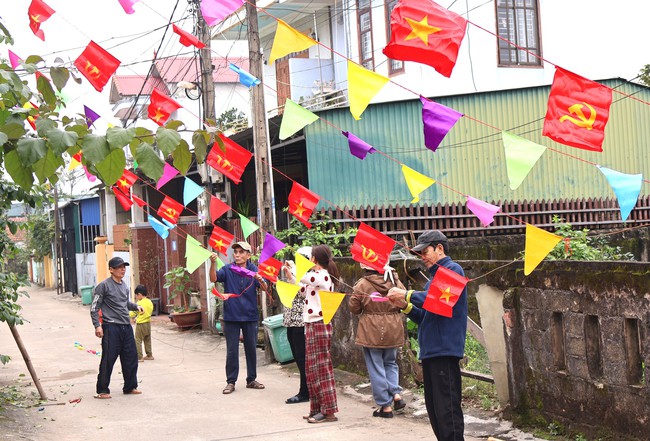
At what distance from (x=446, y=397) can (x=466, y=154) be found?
9424 mm

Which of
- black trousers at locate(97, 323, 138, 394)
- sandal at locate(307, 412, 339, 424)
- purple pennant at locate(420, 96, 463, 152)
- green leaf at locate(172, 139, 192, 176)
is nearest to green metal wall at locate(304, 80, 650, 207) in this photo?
black trousers at locate(97, 323, 138, 394)

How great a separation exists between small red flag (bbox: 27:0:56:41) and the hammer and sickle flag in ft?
16.3

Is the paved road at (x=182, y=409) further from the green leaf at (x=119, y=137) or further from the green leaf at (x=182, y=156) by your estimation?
the green leaf at (x=119, y=137)

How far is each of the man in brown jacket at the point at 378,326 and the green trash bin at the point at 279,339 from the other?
4.09m

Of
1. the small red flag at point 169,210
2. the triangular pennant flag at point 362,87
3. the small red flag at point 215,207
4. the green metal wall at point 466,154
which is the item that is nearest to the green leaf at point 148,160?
the triangular pennant flag at point 362,87

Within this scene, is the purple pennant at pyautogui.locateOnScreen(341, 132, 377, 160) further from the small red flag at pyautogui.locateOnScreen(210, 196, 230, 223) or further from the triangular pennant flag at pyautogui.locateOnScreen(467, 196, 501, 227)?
the small red flag at pyautogui.locateOnScreen(210, 196, 230, 223)

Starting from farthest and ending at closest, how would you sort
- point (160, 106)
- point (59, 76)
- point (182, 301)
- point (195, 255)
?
point (182, 301)
point (195, 255)
point (160, 106)
point (59, 76)

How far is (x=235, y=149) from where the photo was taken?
34.9 ft

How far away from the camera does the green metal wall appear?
46.3ft

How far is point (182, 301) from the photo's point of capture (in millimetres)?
20391

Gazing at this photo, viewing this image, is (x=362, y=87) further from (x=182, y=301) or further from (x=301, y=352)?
(x=182, y=301)

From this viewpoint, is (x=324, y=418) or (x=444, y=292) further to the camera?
(x=324, y=418)

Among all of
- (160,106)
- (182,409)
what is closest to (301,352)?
(182,409)

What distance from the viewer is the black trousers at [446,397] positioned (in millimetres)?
6312
